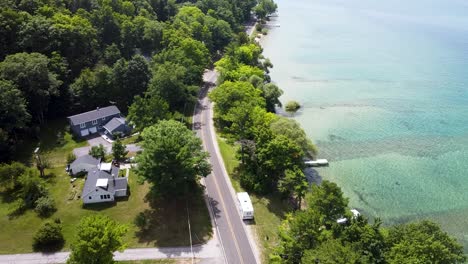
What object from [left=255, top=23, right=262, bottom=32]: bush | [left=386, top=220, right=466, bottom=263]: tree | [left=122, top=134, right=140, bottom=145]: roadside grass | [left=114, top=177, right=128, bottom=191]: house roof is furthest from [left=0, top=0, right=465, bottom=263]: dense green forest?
[left=255, top=23, right=262, bottom=32]: bush

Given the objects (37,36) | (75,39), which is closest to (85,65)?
(75,39)

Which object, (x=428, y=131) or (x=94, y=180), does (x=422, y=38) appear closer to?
(x=428, y=131)

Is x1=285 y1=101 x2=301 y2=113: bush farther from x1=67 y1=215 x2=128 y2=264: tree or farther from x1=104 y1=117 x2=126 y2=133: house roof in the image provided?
x1=67 y1=215 x2=128 y2=264: tree

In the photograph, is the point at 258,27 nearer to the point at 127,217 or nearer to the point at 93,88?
the point at 93,88

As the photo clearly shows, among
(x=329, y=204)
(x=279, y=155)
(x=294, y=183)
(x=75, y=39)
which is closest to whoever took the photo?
(x=329, y=204)

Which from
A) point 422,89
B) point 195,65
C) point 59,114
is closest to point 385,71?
point 422,89

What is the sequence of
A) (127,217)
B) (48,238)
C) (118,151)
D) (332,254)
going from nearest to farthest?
(332,254) → (48,238) → (127,217) → (118,151)
